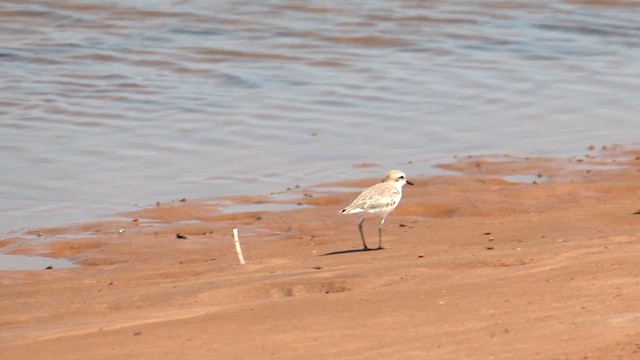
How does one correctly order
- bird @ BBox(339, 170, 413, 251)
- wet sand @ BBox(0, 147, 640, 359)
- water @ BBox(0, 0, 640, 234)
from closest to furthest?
wet sand @ BBox(0, 147, 640, 359), bird @ BBox(339, 170, 413, 251), water @ BBox(0, 0, 640, 234)

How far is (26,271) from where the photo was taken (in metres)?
10.1

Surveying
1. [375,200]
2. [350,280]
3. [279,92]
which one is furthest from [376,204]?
[279,92]

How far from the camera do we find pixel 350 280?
7.76 meters

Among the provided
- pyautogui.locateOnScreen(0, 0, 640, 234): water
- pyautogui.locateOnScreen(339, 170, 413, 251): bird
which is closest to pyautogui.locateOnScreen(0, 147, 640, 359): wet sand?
pyautogui.locateOnScreen(339, 170, 413, 251): bird

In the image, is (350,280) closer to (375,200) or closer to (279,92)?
(375,200)

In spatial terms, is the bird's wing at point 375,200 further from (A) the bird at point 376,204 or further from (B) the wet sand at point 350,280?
(B) the wet sand at point 350,280

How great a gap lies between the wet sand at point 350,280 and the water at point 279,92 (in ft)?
3.94

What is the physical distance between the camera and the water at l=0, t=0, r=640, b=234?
14.1 meters

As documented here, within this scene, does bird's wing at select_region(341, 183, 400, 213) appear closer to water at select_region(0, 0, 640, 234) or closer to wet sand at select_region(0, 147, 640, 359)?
wet sand at select_region(0, 147, 640, 359)

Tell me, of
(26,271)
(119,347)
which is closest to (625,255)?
(119,347)

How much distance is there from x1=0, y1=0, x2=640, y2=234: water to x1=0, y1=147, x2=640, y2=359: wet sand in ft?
3.94

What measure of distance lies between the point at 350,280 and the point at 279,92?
10932 mm

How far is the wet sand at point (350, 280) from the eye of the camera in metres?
6.16

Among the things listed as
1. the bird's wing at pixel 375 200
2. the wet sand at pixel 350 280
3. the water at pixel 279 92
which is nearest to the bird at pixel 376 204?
the bird's wing at pixel 375 200
